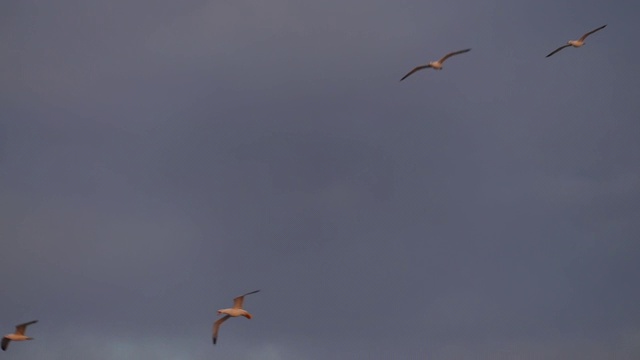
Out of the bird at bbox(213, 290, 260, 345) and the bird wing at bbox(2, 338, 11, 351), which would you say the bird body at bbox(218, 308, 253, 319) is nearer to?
the bird at bbox(213, 290, 260, 345)

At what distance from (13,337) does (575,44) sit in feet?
225

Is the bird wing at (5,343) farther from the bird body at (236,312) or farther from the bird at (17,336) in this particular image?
the bird body at (236,312)

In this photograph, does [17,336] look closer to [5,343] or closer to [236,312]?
[5,343]

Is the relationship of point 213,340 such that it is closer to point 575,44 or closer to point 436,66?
point 436,66

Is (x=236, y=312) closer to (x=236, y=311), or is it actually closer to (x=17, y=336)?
(x=236, y=311)

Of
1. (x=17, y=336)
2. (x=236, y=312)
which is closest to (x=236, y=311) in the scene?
(x=236, y=312)

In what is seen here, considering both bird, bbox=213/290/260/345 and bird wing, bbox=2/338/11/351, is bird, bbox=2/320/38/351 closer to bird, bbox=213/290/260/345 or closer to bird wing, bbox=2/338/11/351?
bird wing, bbox=2/338/11/351

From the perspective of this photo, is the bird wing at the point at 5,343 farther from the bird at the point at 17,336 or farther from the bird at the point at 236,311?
the bird at the point at 236,311

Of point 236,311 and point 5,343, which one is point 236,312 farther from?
point 5,343

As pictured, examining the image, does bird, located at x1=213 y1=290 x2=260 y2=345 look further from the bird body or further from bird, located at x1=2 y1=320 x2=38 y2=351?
bird, located at x1=2 y1=320 x2=38 y2=351

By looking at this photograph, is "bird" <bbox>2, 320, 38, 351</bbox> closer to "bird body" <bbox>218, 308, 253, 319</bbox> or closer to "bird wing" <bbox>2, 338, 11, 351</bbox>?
"bird wing" <bbox>2, 338, 11, 351</bbox>

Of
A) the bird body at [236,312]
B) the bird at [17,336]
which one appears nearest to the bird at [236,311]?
the bird body at [236,312]

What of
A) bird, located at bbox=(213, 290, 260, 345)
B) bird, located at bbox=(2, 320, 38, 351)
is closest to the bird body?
bird, located at bbox=(213, 290, 260, 345)

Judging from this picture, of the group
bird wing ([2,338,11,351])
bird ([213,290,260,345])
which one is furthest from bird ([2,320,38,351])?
bird ([213,290,260,345])
